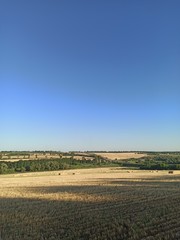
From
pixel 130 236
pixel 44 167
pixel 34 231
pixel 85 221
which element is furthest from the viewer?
pixel 44 167

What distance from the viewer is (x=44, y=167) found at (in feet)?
307

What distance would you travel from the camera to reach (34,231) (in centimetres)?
1717

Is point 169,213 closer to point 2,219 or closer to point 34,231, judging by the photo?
point 34,231

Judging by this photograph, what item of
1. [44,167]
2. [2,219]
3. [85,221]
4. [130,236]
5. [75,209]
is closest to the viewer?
[130,236]

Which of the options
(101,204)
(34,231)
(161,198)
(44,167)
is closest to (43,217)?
(34,231)

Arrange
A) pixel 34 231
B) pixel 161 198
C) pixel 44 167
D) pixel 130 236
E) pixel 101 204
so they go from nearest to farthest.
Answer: pixel 130 236 < pixel 34 231 < pixel 101 204 < pixel 161 198 < pixel 44 167

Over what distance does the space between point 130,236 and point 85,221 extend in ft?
12.6

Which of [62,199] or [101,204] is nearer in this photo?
[101,204]

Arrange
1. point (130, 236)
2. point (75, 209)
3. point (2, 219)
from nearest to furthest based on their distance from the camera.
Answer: point (130, 236), point (2, 219), point (75, 209)

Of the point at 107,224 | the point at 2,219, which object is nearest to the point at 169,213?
the point at 107,224

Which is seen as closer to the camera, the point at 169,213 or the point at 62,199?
the point at 169,213

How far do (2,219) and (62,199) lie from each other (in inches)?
345

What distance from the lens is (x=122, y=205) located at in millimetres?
24406

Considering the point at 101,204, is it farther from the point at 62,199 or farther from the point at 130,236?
the point at 130,236
